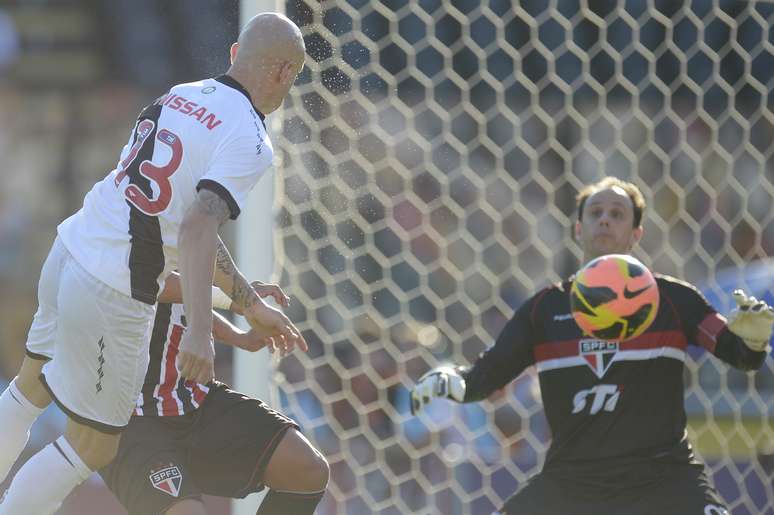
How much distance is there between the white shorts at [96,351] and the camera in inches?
113

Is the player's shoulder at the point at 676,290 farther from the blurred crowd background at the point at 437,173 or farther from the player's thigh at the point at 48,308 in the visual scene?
the player's thigh at the point at 48,308

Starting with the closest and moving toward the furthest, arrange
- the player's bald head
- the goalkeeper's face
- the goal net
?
the player's bald head → the goalkeeper's face → the goal net

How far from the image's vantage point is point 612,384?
3.70 meters

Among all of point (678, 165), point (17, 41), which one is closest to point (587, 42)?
point (678, 165)

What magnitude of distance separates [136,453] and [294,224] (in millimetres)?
1703

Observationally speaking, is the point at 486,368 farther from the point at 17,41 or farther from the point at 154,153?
the point at 17,41

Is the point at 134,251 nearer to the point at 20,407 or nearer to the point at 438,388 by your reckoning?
the point at 20,407

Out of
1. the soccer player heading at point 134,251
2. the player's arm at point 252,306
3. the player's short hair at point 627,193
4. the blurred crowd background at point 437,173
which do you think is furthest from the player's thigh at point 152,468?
the player's short hair at point 627,193

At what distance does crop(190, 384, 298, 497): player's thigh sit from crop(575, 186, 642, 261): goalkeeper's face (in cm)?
120

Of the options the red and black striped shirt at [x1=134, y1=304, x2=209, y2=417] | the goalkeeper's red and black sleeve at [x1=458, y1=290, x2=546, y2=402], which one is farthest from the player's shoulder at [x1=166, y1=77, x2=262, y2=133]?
the goalkeeper's red and black sleeve at [x1=458, y1=290, x2=546, y2=402]

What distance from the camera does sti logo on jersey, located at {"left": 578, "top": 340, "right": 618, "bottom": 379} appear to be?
3723mm

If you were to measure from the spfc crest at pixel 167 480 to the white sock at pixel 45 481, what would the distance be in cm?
18

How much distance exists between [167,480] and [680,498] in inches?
56.3

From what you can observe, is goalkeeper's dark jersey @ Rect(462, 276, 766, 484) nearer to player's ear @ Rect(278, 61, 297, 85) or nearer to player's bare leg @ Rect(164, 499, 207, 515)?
player's bare leg @ Rect(164, 499, 207, 515)
